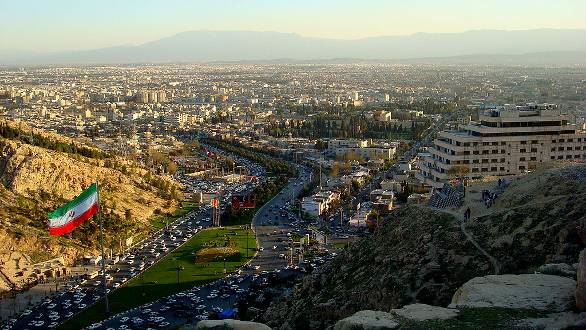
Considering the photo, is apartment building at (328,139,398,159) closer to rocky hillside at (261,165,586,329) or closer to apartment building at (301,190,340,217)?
apartment building at (301,190,340,217)

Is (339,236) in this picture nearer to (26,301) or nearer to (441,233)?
(26,301)

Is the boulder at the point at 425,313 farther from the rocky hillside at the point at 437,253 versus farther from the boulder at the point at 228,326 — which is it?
the rocky hillside at the point at 437,253

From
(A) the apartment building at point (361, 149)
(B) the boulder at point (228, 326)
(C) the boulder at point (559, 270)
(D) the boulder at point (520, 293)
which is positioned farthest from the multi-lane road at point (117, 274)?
(A) the apartment building at point (361, 149)

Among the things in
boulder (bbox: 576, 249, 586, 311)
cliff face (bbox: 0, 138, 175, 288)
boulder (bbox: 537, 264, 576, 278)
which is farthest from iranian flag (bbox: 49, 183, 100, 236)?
boulder (bbox: 576, 249, 586, 311)

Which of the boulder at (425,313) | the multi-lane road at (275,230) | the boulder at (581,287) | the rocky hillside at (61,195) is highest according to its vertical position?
the boulder at (581,287)

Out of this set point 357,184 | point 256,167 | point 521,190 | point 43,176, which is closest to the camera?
point 521,190

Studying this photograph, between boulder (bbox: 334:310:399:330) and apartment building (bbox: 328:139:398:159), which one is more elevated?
boulder (bbox: 334:310:399:330)

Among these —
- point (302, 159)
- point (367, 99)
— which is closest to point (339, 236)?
point (302, 159)
